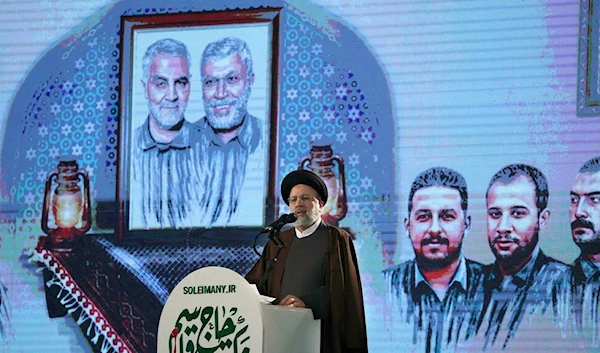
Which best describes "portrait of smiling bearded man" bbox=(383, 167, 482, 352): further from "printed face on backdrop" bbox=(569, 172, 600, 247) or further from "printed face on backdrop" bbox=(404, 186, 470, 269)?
"printed face on backdrop" bbox=(569, 172, 600, 247)

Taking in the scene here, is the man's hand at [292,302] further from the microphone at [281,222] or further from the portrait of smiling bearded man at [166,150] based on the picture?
the portrait of smiling bearded man at [166,150]

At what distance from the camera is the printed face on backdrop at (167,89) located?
5934 mm

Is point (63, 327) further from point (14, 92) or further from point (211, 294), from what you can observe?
point (211, 294)

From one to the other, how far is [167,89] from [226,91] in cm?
31

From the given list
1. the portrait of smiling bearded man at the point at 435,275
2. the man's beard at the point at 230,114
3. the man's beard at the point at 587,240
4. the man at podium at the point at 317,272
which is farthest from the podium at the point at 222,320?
the man's beard at the point at 230,114

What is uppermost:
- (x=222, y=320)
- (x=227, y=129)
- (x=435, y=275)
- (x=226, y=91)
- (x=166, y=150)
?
(x=226, y=91)

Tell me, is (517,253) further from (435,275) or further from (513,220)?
(435,275)

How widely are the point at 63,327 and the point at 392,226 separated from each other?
1.73 m

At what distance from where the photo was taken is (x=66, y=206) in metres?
6.02

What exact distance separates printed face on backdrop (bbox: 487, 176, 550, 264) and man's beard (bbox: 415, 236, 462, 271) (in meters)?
0.18

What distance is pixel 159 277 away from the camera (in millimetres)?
5832

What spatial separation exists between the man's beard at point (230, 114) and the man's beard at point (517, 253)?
54.4 inches

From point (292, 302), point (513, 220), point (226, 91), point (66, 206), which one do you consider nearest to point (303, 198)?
point (292, 302)

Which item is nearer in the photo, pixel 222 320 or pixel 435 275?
pixel 222 320
